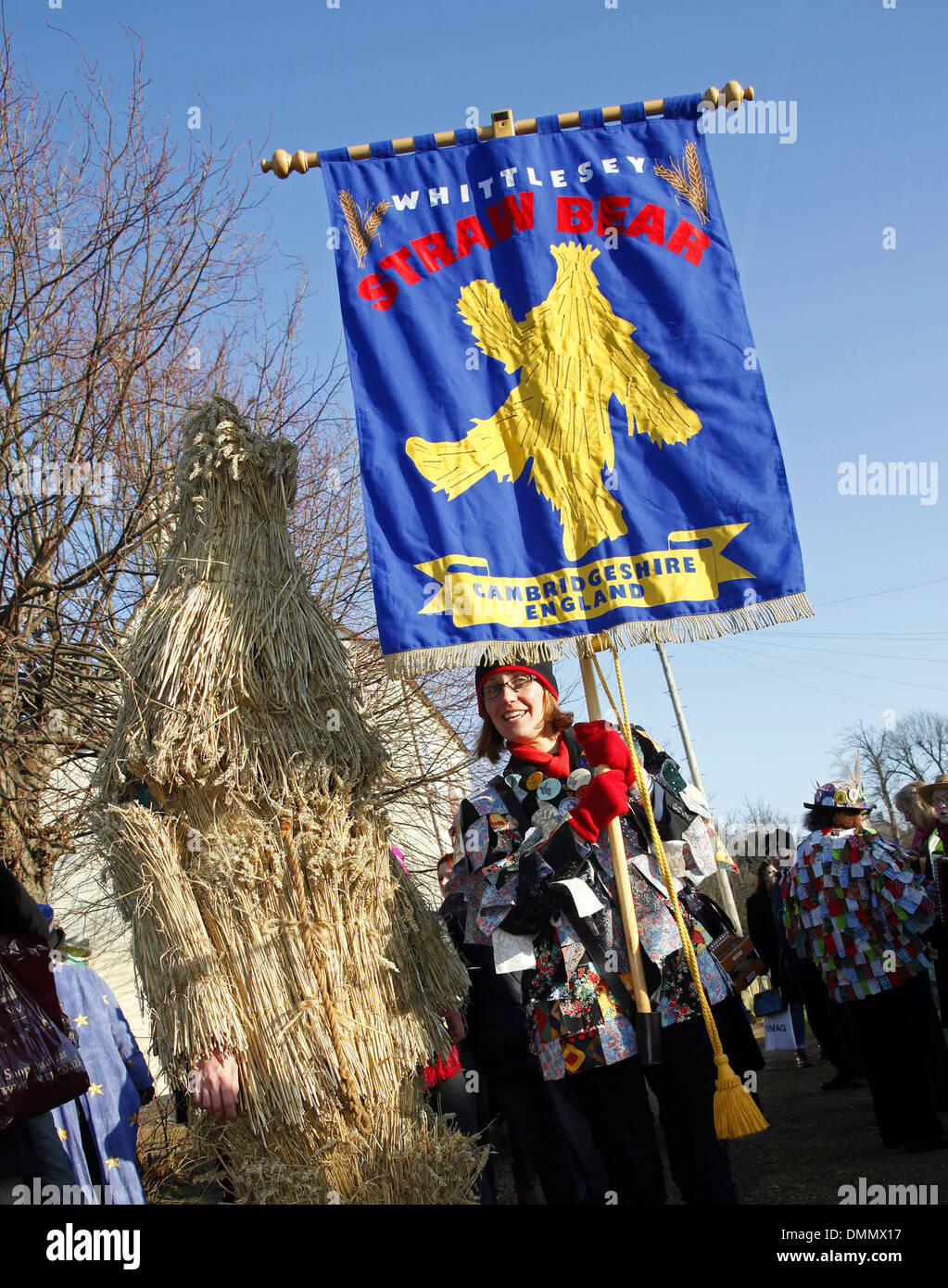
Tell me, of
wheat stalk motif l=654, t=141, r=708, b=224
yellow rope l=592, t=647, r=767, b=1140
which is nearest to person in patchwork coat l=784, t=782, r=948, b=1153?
yellow rope l=592, t=647, r=767, b=1140

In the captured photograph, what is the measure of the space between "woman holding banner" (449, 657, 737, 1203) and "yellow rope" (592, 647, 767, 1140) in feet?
0.16

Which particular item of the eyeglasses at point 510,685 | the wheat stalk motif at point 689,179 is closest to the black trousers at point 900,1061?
the eyeglasses at point 510,685

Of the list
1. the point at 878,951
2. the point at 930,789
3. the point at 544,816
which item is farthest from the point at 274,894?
the point at 930,789

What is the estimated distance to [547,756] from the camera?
9.95 feet

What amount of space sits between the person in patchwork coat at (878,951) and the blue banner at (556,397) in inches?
81.7

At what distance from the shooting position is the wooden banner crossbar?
3.33 m

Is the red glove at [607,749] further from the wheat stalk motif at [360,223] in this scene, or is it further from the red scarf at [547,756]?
the wheat stalk motif at [360,223]

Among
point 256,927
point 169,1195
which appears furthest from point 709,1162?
point 169,1195

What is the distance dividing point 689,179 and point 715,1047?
2716mm

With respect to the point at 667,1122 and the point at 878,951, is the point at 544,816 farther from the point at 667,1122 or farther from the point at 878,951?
the point at 878,951

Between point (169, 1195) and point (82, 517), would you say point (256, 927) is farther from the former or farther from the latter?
point (82, 517)

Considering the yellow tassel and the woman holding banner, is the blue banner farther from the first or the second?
the yellow tassel

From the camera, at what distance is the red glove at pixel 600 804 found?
109 inches
